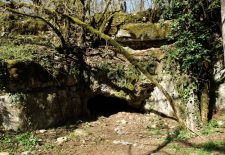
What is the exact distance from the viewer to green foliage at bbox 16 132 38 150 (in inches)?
271

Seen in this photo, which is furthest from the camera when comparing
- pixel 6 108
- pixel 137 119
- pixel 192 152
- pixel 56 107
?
pixel 137 119

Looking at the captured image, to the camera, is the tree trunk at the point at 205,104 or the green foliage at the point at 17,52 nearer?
the green foliage at the point at 17,52

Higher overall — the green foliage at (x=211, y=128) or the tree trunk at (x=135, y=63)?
the tree trunk at (x=135, y=63)

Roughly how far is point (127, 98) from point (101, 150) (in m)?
2.65

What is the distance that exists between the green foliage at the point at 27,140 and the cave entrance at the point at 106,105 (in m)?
3.17

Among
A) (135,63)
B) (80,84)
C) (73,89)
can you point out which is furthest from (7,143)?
(135,63)

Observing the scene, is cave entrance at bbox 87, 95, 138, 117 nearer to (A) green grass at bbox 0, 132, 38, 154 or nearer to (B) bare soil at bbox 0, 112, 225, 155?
(B) bare soil at bbox 0, 112, 225, 155

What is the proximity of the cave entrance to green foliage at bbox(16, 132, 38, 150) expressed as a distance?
317cm

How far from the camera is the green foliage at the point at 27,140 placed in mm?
6886

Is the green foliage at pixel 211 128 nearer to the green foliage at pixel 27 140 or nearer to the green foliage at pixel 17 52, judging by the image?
the green foliage at pixel 27 140

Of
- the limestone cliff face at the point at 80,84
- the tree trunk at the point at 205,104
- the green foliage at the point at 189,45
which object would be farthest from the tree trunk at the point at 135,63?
the green foliage at the point at 189,45

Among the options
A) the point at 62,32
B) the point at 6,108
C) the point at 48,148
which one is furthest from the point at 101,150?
the point at 62,32

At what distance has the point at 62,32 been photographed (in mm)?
9430

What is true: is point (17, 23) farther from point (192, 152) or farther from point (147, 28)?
point (192, 152)
